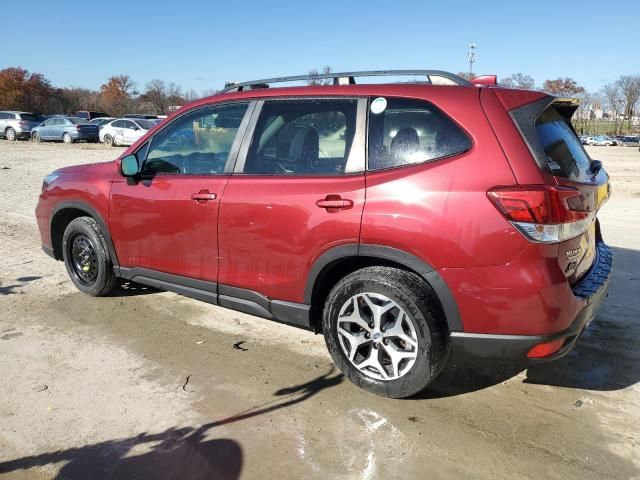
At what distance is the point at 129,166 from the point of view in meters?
4.26

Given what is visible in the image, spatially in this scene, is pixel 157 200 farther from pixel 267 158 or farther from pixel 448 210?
pixel 448 210

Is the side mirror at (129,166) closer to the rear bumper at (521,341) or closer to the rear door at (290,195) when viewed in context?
the rear door at (290,195)

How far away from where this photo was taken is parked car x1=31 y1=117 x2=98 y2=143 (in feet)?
96.5

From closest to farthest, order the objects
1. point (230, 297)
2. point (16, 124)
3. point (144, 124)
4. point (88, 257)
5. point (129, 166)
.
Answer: point (230, 297) → point (129, 166) → point (88, 257) → point (144, 124) → point (16, 124)

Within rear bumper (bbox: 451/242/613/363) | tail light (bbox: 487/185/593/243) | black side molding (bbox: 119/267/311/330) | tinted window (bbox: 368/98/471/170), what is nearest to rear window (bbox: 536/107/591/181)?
tail light (bbox: 487/185/593/243)

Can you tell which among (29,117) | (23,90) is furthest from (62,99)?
(29,117)

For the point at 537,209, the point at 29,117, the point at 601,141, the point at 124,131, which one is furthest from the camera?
the point at 601,141

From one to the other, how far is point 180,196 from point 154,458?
75.4 inches

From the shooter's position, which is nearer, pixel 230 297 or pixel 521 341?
pixel 521 341

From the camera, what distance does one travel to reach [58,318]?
4527 millimetres

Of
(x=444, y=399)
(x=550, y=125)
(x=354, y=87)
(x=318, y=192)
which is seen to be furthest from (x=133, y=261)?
(x=550, y=125)

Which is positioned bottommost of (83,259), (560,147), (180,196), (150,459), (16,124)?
(150,459)

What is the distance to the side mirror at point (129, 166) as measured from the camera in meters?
4.26

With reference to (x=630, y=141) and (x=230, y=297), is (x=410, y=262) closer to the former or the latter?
(x=230, y=297)
